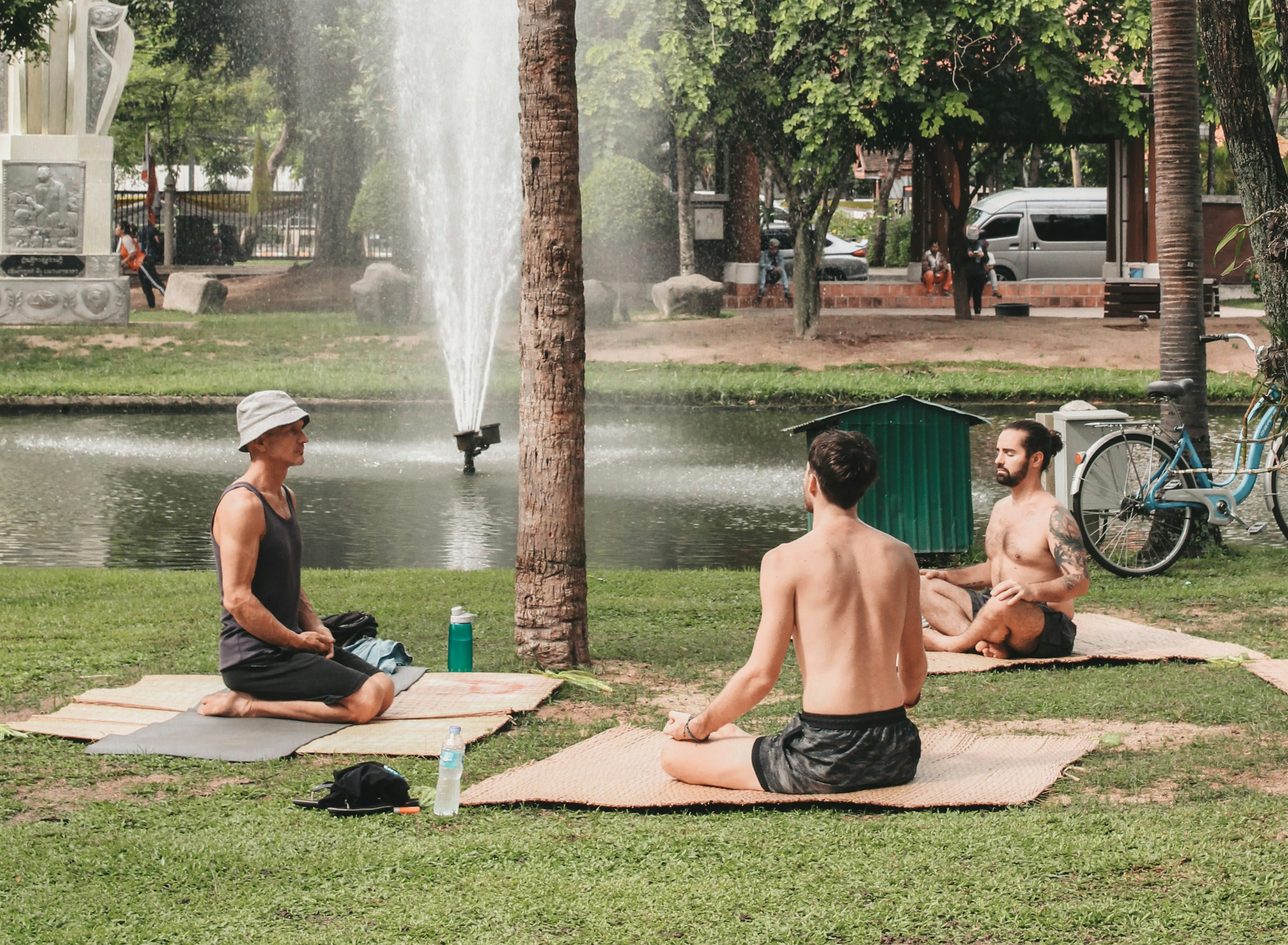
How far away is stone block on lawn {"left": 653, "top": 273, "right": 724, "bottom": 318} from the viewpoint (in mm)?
29906

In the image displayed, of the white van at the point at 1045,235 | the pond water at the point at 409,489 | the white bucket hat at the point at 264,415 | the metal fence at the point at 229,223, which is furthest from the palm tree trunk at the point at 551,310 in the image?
the metal fence at the point at 229,223

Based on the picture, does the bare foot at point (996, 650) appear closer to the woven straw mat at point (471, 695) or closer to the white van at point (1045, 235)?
the woven straw mat at point (471, 695)

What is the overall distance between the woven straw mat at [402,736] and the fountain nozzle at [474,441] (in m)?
9.21

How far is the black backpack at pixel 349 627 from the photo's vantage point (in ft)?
21.7

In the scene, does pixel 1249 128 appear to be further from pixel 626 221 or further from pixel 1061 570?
pixel 626 221

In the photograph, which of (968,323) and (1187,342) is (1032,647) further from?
(968,323)

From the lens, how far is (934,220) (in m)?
35.0

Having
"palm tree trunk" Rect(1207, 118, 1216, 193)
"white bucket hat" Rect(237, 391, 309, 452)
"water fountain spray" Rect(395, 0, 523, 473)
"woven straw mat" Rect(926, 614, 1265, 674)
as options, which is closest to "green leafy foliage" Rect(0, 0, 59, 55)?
"water fountain spray" Rect(395, 0, 523, 473)

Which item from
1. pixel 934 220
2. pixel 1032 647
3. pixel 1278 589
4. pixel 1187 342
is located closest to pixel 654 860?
pixel 1032 647

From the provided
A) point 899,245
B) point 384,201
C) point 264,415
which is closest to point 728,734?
point 264,415

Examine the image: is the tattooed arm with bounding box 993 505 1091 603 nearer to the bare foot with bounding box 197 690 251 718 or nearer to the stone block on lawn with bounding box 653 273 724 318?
the bare foot with bounding box 197 690 251 718

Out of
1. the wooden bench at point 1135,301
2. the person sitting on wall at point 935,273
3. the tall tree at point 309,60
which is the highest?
the tall tree at point 309,60

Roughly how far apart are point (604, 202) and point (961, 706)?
81.9 feet

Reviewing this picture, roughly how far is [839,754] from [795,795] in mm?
194
